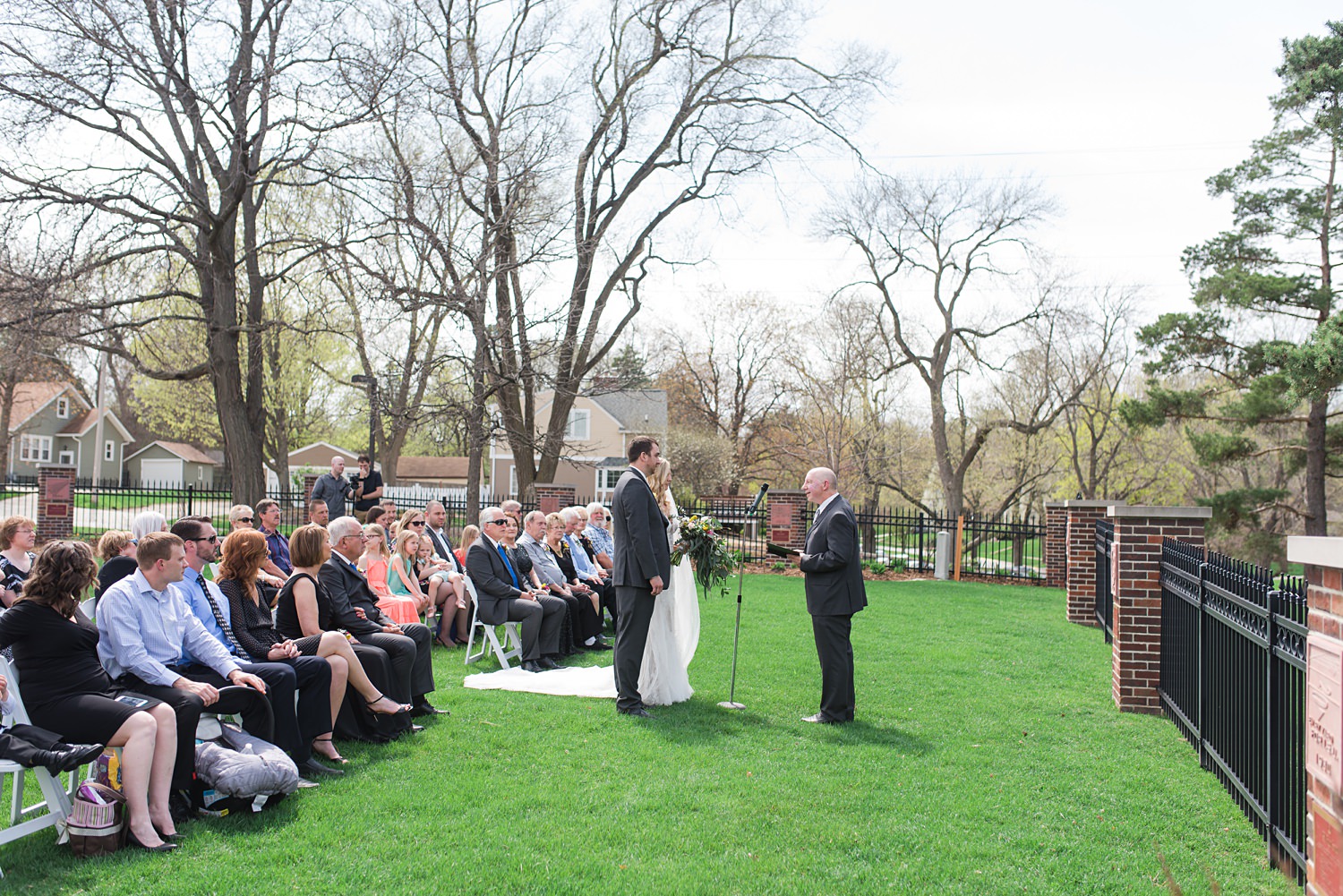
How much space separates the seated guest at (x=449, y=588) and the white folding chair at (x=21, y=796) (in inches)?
211

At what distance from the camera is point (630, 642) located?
25.1 feet

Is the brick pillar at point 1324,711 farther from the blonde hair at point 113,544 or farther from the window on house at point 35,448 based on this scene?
the window on house at point 35,448

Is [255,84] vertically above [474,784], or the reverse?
[255,84]

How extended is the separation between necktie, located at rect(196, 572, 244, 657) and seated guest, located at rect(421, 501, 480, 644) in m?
3.88

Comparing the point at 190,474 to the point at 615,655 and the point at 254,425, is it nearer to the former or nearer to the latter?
the point at 254,425

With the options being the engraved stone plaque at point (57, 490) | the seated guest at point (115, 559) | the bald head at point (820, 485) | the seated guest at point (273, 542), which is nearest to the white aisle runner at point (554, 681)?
the seated guest at point (273, 542)

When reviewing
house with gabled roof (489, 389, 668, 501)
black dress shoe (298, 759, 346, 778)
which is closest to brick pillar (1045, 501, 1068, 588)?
black dress shoe (298, 759, 346, 778)

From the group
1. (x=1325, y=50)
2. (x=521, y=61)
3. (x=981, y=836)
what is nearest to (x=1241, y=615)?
(x=981, y=836)

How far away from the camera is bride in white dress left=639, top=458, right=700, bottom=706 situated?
7887 mm

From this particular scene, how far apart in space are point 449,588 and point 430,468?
177 ft

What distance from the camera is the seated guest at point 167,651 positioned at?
198 inches

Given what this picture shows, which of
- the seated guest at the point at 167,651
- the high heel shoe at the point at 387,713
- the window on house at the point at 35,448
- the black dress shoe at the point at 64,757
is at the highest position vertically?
the window on house at the point at 35,448

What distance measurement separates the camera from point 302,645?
21.3ft

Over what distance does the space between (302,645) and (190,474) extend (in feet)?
191
